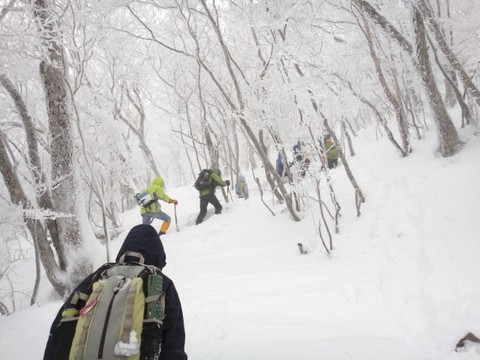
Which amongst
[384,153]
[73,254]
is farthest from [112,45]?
[384,153]

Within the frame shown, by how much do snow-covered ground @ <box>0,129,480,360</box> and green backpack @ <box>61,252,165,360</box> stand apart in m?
1.28

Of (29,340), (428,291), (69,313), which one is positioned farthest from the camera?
(29,340)

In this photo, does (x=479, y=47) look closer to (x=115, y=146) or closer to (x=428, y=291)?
(x=428, y=291)

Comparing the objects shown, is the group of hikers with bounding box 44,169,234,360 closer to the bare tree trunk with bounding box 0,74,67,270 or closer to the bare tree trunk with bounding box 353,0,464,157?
the bare tree trunk with bounding box 0,74,67,270

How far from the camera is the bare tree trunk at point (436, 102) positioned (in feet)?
17.2

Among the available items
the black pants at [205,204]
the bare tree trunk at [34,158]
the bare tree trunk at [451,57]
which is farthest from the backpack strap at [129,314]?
the black pants at [205,204]

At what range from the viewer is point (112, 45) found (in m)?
10.2

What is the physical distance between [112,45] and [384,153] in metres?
9.58

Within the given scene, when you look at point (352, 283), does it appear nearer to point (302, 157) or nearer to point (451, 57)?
point (302, 157)

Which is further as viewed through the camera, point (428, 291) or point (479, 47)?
point (479, 47)

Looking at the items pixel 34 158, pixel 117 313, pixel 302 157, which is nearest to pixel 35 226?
pixel 34 158

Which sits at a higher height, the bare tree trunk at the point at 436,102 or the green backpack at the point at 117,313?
the bare tree trunk at the point at 436,102

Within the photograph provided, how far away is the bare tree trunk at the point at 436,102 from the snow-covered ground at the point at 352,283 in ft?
0.79

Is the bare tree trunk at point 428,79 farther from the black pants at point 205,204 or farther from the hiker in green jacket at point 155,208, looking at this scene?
the hiker in green jacket at point 155,208
